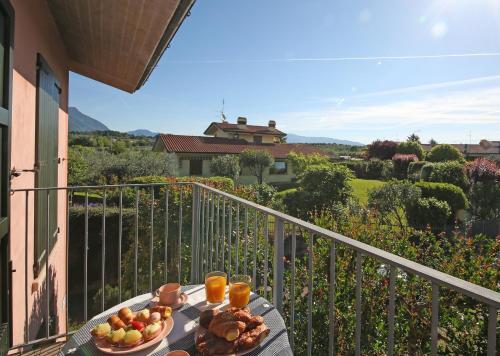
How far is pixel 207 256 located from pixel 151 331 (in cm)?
171

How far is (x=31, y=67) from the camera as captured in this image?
8.55 feet

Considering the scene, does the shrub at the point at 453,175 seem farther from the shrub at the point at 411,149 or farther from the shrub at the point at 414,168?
the shrub at the point at 411,149

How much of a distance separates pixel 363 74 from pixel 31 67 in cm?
1496

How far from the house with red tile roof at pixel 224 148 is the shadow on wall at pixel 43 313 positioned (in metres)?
18.2

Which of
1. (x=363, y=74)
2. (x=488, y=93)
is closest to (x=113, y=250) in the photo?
(x=363, y=74)

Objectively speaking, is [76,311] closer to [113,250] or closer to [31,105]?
[113,250]

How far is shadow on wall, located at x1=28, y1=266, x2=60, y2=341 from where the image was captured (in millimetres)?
2861

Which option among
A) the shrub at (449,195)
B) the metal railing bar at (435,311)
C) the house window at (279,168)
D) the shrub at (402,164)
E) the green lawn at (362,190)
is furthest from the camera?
the house window at (279,168)

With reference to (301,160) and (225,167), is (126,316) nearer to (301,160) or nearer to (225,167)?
(225,167)

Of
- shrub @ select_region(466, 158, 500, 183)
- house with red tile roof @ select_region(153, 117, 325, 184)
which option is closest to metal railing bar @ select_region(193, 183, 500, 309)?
shrub @ select_region(466, 158, 500, 183)

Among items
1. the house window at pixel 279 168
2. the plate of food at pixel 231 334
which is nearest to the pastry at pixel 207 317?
the plate of food at pixel 231 334

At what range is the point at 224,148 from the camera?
2492 cm

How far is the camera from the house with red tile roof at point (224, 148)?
75.1ft

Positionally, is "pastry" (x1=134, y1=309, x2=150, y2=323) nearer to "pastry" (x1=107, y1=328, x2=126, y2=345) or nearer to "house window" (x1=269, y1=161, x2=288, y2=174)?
"pastry" (x1=107, y1=328, x2=126, y2=345)
